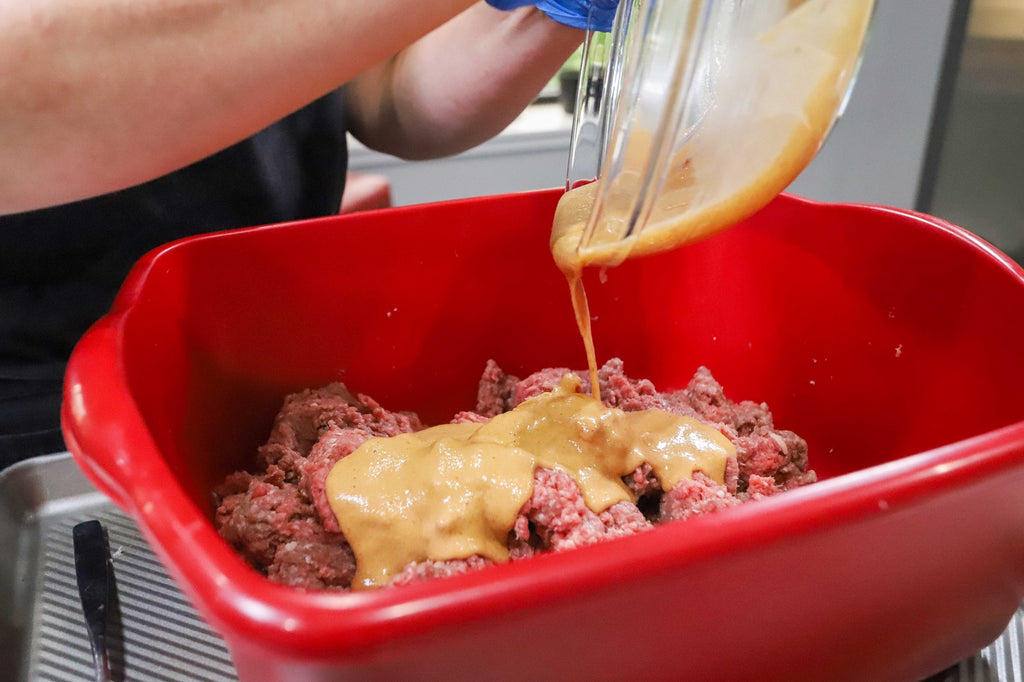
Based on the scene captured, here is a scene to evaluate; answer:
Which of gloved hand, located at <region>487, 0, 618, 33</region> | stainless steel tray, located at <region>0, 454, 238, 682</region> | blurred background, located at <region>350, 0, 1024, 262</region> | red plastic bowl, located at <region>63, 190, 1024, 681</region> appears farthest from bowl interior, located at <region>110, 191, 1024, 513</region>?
Answer: blurred background, located at <region>350, 0, 1024, 262</region>

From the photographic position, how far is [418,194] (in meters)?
2.93

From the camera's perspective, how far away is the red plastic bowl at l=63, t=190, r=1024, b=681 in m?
0.43

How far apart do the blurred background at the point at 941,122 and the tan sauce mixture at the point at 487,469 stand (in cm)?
123

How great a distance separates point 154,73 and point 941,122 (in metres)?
2.14

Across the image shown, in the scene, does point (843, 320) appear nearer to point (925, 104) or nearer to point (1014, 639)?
point (1014, 639)

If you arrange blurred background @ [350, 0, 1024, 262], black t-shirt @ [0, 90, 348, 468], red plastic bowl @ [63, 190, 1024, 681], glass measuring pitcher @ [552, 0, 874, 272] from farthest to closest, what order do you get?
blurred background @ [350, 0, 1024, 262] → black t-shirt @ [0, 90, 348, 468] → glass measuring pitcher @ [552, 0, 874, 272] → red plastic bowl @ [63, 190, 1024, 681]

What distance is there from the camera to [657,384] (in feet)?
3.62

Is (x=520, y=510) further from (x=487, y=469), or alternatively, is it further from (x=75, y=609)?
(x=75, y=609)

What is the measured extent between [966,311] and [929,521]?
1.28 ft

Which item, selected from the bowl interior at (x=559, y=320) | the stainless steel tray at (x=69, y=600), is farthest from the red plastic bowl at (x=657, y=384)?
the stainless steel tray at (x=69, y=600)

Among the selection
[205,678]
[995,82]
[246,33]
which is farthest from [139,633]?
[995,82]

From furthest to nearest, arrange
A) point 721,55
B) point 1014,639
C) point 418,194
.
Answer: point 418,194 < point 1014,639 < point 721,55

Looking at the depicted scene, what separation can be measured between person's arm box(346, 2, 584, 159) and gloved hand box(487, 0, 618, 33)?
9cm

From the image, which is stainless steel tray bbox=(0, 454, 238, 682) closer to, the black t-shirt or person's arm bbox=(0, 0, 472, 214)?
the black t-shirt
